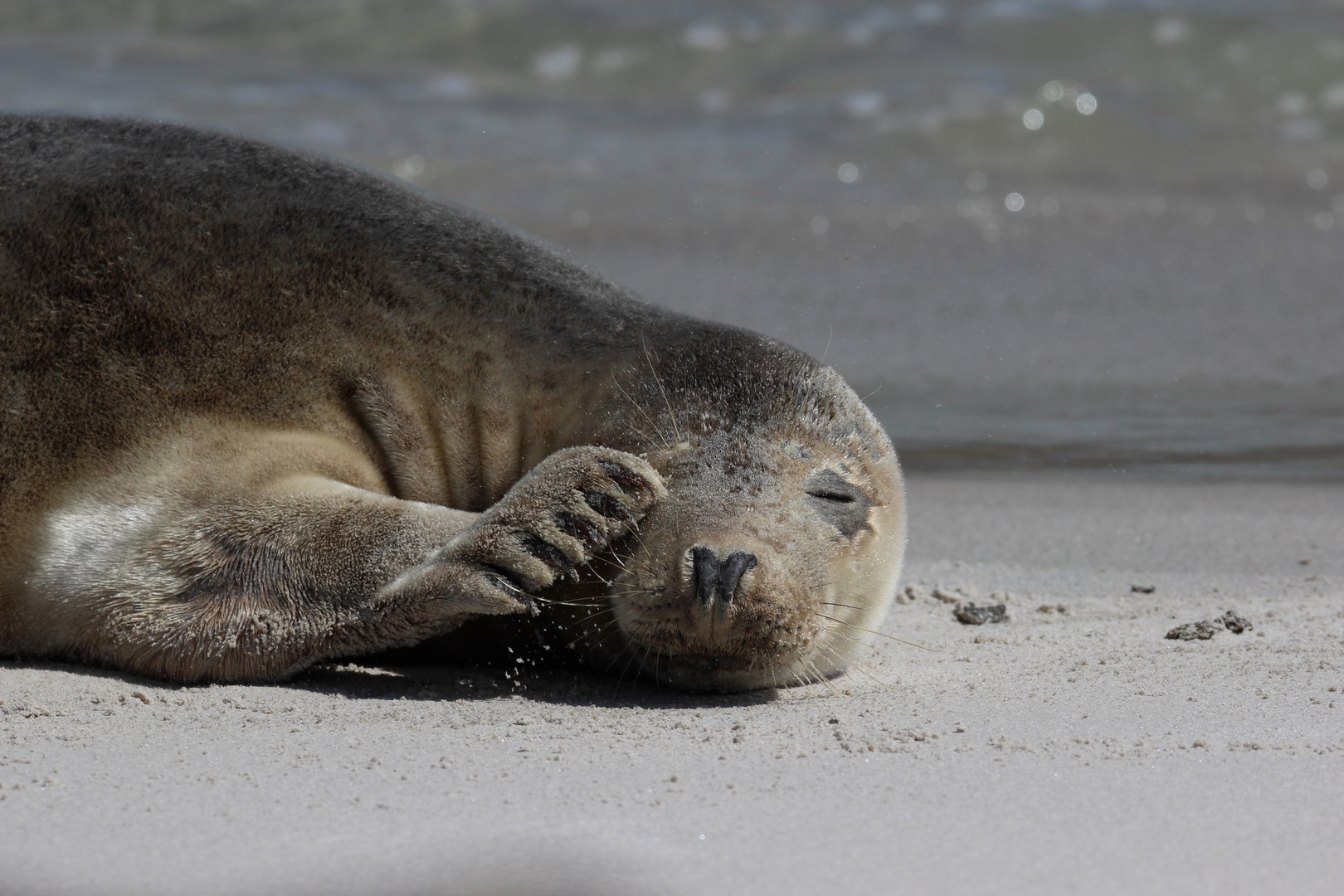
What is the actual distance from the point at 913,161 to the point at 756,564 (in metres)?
8.91

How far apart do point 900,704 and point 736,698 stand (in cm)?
36

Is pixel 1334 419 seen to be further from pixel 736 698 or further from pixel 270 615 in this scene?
pixel 270 615

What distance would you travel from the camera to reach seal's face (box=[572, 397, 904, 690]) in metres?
3.03

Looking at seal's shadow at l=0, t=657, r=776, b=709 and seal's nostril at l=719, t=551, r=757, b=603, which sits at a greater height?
seal's nostril at l=719, t=551, r=757, b=603

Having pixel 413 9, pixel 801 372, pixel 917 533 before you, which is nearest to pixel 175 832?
pixel 801 372

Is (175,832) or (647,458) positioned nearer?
(175,832)

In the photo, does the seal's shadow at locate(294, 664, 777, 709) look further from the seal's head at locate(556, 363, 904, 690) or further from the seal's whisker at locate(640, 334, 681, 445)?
the seal's whisker at locate(640, 334, 681, 445)

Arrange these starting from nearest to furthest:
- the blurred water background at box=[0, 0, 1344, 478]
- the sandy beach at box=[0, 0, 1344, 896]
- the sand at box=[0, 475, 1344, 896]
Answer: the sand at box=[0, 475, 1344, 896], the sandy beach at box=[0, 0, 1344, 896], the blurred water background at box=[0, 0, 1344, 478]

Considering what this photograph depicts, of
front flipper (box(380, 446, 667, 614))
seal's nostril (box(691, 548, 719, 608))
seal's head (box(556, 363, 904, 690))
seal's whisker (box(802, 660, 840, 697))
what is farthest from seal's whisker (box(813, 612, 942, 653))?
front flipper (box(380, 446, 667, 614))

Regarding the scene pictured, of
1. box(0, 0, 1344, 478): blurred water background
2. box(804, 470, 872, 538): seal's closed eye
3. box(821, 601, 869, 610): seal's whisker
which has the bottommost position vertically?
box(821, 601, 869, 610): seal's whisker

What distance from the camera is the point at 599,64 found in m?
14.1

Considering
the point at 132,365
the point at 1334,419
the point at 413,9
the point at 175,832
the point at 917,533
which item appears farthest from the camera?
the point at 413,9

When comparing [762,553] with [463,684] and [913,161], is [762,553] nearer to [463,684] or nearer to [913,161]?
[463,684]

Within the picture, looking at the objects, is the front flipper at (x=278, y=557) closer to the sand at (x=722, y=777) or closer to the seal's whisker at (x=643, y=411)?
the sand at (x=722, y=777)
